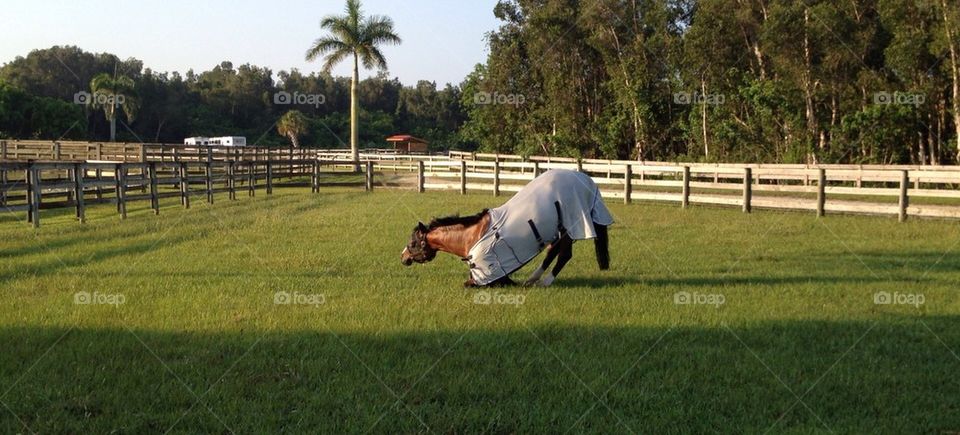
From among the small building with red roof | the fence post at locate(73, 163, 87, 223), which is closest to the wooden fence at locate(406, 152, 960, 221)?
the fence post at locate(73, 163, 87, 223)

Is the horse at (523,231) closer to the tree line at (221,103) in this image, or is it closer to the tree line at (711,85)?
the tree line at (711,85)

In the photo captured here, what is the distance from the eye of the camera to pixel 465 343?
668cm

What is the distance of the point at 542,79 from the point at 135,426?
5146cm

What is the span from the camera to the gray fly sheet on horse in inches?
353

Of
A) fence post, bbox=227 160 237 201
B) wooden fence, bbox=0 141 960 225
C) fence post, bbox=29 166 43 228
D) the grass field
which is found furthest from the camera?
fence post, bbox=227 160 237 201

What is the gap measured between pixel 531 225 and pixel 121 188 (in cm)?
1277

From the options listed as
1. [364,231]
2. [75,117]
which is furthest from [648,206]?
[75,117]

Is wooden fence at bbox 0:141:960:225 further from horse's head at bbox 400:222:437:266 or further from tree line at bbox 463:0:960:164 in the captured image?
horse's head at bbox 400:222:437:266

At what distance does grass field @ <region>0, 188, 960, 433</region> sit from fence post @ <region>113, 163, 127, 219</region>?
5.50m

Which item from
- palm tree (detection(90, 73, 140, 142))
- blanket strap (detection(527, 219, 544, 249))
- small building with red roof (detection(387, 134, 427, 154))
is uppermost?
palm tree (detection(90, 73, 140, 142))

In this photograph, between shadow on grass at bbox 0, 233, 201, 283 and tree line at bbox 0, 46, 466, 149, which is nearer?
shadow on grass at bbox 0, 233, 201, 283

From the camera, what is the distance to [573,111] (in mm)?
50531

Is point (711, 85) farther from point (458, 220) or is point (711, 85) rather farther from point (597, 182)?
point (458, 220)

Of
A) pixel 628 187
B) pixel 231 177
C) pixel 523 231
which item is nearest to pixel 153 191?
pixel 231 177
